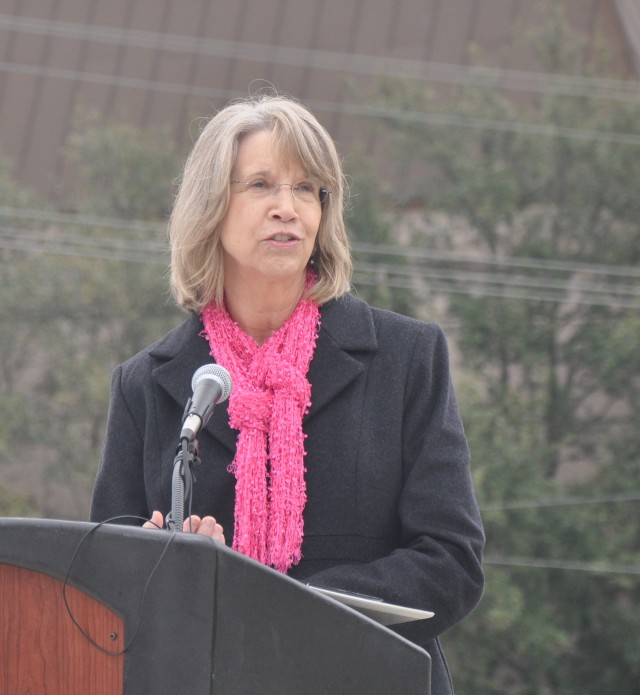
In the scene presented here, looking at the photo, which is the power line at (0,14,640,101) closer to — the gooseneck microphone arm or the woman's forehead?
the woman's forehead

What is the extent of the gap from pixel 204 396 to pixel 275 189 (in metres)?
0.55

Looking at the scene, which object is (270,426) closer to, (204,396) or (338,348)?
(338,348)

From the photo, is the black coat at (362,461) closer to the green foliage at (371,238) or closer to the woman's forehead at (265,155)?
the woman's forehead at (265,155)

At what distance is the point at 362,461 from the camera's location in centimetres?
252

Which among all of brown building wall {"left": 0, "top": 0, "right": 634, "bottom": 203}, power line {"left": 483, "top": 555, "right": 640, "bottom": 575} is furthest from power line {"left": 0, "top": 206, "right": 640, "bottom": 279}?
power line {"left": 483, "top": 555, "right": 640, "bottom": 575}

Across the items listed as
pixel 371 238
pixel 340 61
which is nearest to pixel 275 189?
pixel 371 238

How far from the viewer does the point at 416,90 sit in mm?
15758

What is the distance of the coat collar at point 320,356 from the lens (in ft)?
8.57

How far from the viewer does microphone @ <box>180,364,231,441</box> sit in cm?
216

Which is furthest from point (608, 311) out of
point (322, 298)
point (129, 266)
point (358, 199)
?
point (322, 298)

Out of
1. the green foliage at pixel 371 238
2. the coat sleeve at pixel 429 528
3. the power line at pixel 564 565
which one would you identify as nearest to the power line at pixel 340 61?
the green foliage at pixel 371 238

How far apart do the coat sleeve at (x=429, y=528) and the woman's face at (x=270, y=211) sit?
31cm

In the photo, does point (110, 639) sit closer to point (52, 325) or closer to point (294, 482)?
point (294, 482)

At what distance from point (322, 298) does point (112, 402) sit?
469 millimetres
